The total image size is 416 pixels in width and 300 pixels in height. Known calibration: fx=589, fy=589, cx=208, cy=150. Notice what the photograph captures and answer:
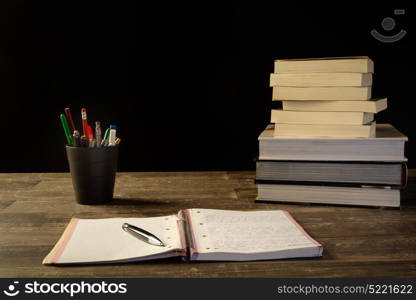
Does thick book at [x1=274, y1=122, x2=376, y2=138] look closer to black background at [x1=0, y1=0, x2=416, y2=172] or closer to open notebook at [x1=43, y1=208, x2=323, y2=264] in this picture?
open notebook at [x1=43, y1=208, x2=323, y2=264]

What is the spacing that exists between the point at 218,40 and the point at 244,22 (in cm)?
13

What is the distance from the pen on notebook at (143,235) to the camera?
3.57 ft

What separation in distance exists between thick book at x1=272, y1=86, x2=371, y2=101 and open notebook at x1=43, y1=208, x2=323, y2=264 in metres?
0.34

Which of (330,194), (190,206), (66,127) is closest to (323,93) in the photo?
(330,194)

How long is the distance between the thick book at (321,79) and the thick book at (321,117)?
73mm

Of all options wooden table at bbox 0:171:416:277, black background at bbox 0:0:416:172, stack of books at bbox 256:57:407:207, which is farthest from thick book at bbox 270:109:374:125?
black background at bbox 0:0:416:172

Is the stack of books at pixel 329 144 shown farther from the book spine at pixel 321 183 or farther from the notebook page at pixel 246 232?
the notebook page at pixel 246 232

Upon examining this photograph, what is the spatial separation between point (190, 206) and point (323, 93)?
0.44m

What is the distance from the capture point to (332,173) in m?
1.46

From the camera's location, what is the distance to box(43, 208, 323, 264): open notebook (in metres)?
1.03

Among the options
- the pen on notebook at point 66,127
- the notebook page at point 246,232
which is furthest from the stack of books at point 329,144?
the pen on notebook at point 66,127
